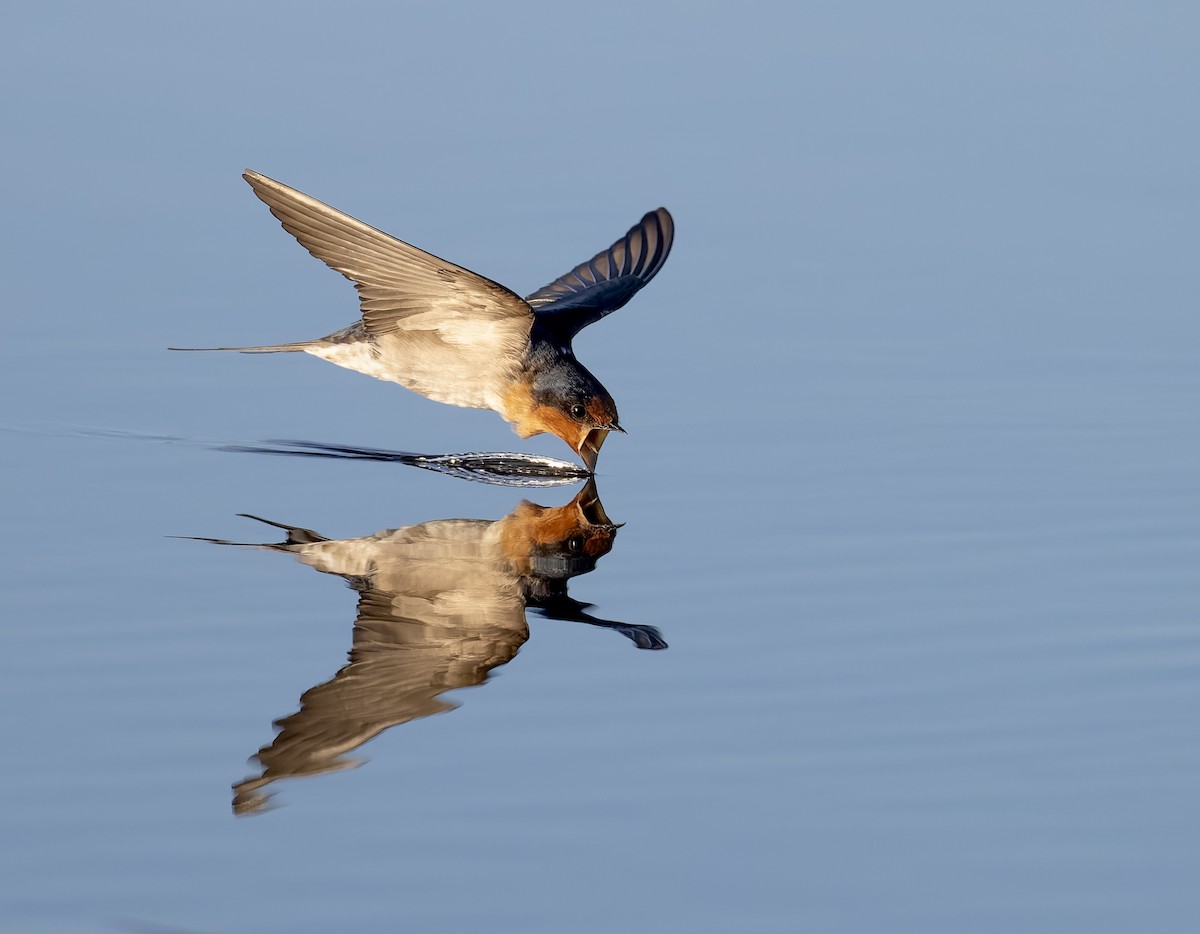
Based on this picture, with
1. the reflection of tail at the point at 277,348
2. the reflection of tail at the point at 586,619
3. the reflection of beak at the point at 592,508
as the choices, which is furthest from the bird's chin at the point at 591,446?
the reflection of tail at the point at 586,619

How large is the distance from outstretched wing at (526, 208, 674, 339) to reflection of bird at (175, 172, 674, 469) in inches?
20.0

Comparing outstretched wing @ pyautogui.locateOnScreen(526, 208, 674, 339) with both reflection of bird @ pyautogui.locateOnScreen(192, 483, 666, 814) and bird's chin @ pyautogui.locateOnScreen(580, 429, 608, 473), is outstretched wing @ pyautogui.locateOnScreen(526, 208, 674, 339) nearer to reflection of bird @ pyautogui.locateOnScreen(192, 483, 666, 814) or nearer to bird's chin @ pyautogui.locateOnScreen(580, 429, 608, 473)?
bird's chin @ pyautogui.locateOnScreen(580, 429, 608, 473)

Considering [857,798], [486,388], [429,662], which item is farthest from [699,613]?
[486,388]

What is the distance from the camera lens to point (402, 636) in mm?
5852

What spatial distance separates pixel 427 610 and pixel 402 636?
0.92 feet

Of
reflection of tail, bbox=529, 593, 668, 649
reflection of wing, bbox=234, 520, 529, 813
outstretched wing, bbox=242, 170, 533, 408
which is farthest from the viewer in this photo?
outstretched wing, bbox=242, 170, 533, 408

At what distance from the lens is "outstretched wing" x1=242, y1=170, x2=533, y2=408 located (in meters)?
7.39

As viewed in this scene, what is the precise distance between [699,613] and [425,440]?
2434 mm

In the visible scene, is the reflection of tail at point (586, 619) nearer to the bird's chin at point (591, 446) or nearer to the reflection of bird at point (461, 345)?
the reflection of bird at point (461, 345)

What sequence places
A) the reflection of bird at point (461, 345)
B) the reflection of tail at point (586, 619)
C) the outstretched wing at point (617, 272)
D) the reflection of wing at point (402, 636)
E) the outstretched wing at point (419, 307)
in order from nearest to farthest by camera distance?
1. the reflection of wing at point (402, 636)
2. the reflection of tail at point (586, 619)
3. the outstretched wing at point (419, 307)
4. the reflection of bird at point (461, 345)
5. the outstretched wing at point (617, 272)

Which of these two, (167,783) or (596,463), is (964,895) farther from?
(596,463)

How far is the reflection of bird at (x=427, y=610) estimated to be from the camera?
5070 mm

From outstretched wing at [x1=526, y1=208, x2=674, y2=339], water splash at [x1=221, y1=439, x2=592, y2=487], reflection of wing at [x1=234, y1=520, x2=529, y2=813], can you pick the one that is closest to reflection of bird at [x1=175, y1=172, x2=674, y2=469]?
water splash at [x1=221, y1=439, x2=592, y2=487]

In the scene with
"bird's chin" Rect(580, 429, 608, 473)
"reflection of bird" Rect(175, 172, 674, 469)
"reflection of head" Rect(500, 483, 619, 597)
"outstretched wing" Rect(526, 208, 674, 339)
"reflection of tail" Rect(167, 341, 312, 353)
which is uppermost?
"outstretched wing" Rect(526, 208, 674, 339)
